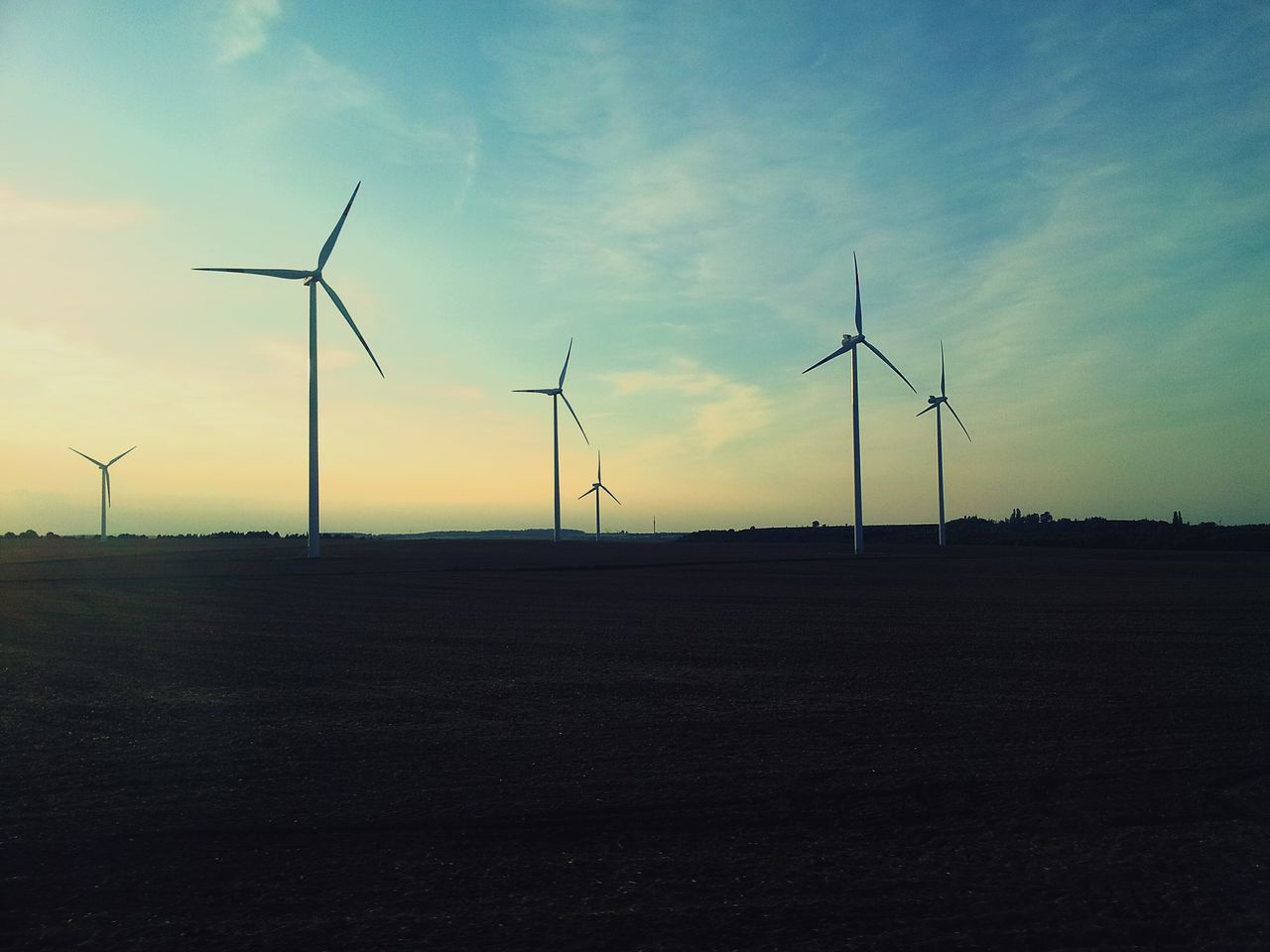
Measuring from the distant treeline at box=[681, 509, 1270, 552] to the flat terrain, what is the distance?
77.0m

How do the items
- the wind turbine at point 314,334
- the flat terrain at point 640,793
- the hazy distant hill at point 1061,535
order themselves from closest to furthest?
the flat terrain at point 640,793
the wind turbine at point 314,334
the hazy distant hill at point 1061,535

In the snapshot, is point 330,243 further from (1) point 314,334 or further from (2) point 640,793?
(2) point 640,793

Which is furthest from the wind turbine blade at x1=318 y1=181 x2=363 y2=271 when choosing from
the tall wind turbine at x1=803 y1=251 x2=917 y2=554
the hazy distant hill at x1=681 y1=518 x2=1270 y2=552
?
the hazy distant hill at x1=681 y1=518 x2=1270 y2=552

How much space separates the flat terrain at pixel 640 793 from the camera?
15.5 ft

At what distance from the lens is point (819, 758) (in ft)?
25.6

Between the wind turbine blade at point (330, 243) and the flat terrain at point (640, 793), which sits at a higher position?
the wind turbine blade at point (330, 243)

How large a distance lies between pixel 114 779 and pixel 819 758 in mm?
5753

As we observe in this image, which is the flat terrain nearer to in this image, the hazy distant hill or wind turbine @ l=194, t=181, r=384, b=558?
wind turbine @ l=194, t=181, r=384, b=558

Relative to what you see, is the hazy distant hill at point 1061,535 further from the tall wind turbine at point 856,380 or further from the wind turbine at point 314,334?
the wind turbine at point 314,334

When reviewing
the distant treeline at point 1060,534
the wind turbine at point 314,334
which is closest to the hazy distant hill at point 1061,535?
the distant treeline at point 1060,534

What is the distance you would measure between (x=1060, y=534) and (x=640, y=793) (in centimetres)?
11507

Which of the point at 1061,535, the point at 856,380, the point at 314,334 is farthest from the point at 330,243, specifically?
the point at 1061,535

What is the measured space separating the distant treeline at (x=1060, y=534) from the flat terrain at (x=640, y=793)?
3030 inches

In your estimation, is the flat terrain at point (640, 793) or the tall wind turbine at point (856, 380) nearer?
the flat terrain at point (640, 793)
